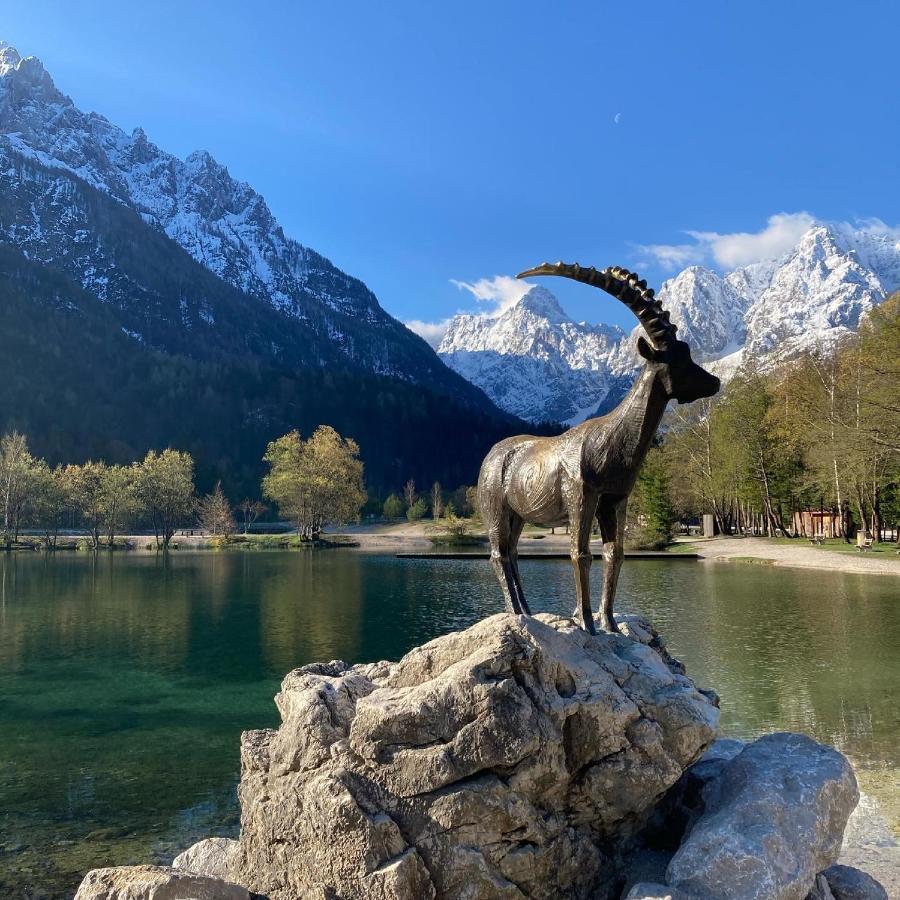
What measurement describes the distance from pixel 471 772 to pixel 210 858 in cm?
335

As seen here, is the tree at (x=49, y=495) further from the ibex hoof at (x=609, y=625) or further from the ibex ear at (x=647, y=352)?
the ibex ear at (x=647, y=352)

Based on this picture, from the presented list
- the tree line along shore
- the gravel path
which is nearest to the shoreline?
the gravel path

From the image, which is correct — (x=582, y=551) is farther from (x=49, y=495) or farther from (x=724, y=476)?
(x=49, y=495)

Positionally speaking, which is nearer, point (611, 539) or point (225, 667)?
point (611, 539)

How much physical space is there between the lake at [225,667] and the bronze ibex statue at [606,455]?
5406 mm

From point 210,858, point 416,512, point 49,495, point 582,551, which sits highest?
point 49,495

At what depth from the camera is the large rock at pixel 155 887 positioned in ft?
16.4

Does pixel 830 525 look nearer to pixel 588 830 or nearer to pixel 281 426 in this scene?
pixel 588 830

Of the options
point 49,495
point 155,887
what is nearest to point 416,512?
point 49,495

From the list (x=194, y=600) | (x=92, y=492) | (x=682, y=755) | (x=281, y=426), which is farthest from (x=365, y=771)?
(x=281, y=426)

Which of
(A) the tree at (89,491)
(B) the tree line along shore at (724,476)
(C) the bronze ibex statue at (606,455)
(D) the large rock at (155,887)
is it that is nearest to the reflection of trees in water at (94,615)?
(D) the large rock at (155,887)

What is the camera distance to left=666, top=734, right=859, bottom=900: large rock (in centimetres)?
489

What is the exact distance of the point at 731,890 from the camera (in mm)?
4824

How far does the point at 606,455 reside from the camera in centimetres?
679
